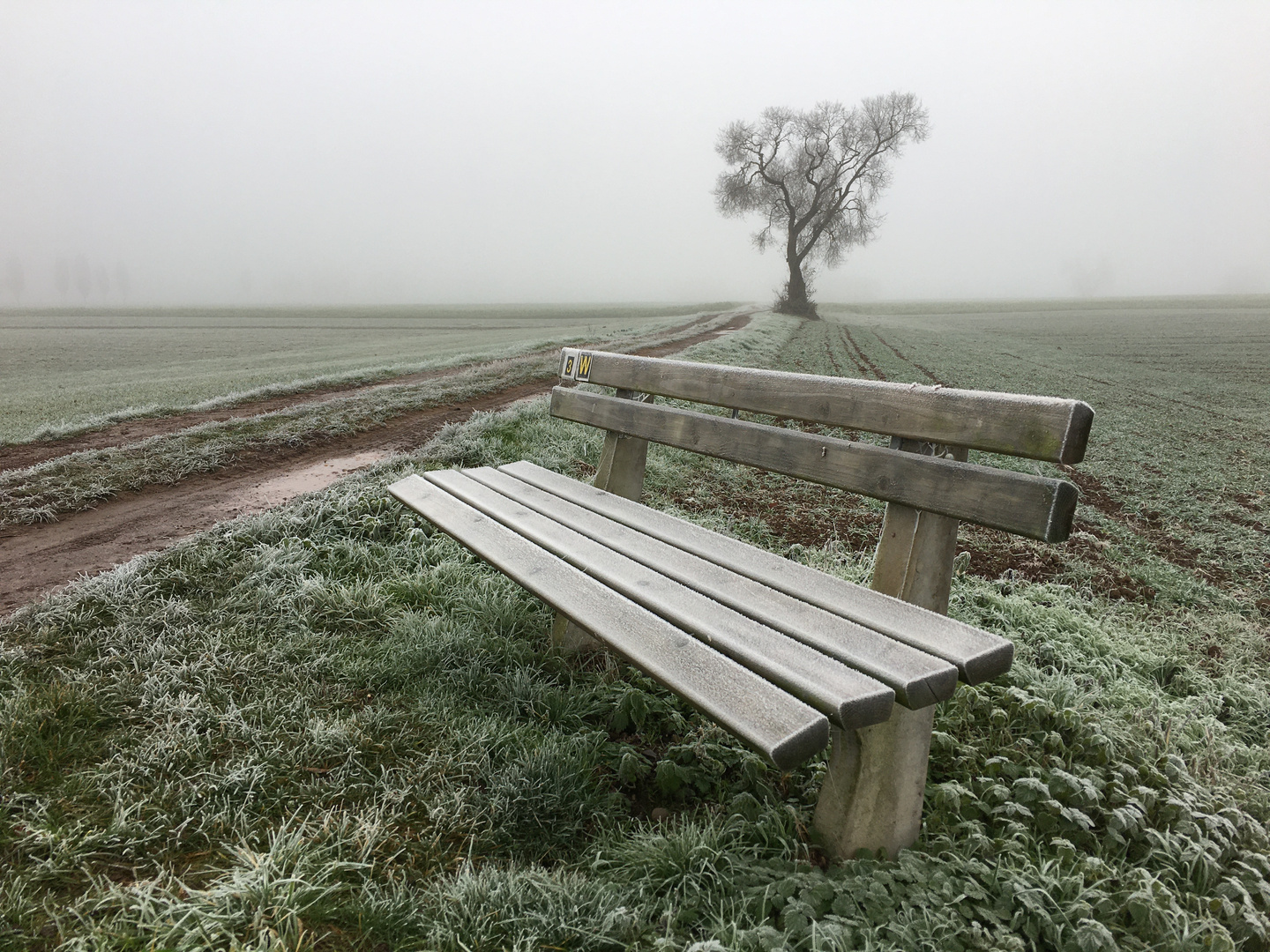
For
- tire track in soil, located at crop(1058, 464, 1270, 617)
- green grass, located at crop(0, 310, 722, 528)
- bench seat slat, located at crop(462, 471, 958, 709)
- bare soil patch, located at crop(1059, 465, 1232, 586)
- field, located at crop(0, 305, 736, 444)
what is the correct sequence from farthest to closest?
field, located at crop(0, 305, 736, 444) < green grass, located at crop(0, 310, 722, 528) < bare soil patch, located at crop(1059, 465, 1232, 586) < tire track in soil, located at crop(1058, 464, 1270, 617) < bench seat slat, located at crop(462, 471, 958, 709)

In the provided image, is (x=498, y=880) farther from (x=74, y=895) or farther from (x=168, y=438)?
(x=168, y=438)

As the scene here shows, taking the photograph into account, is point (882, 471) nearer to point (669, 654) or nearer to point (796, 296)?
point (669, 654)

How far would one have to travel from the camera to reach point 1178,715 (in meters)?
2.43

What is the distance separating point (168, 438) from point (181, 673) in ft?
15.3

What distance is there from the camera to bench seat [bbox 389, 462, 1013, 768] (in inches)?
57.4

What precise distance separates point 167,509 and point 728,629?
4.28 meters

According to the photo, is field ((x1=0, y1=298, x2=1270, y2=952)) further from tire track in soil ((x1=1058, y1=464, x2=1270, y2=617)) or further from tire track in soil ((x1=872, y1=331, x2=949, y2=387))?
tire track in soil ((x1=872, y1=331, x2=949, y2=387))

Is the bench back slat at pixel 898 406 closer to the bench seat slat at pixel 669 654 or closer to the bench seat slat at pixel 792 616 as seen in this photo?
the bench seat slat at pixel 792 616

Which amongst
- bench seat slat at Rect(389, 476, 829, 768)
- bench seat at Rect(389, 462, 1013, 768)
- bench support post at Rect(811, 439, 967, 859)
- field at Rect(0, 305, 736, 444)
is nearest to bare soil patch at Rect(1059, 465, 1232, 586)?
bench seat at Rect(389, 462, 1013, 768)

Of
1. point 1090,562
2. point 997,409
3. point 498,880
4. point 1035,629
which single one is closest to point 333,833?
point 498,880

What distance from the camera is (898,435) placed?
2.03 metres

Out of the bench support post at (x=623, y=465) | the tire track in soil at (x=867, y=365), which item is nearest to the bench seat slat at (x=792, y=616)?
the bench support post at (x=623, y=465)

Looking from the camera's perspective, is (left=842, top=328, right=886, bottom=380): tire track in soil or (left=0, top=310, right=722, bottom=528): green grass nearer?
(left=0, top=310, right=722, bottom=528): green grass

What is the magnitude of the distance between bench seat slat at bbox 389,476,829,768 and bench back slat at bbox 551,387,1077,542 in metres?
0.74
